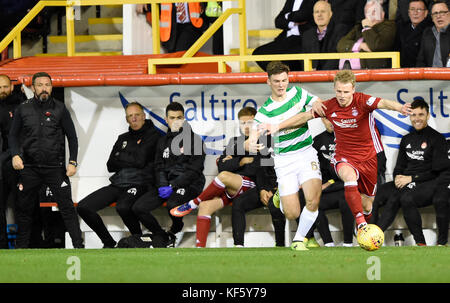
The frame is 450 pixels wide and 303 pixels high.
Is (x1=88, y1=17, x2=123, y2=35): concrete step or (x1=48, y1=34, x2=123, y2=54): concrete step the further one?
(x1=88, y1=17, x2=123, y2=35): concrete step

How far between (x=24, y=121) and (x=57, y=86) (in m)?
0.95

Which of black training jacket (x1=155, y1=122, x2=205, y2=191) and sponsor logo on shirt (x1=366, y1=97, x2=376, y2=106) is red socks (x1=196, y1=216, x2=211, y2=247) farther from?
sponsor logo on shirt (x1=366, y1=97, x2=376, y2=106)

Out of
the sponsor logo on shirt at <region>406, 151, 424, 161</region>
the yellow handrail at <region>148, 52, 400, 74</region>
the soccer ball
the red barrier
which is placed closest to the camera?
the soccer ball

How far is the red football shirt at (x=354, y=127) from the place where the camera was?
773 centimetres

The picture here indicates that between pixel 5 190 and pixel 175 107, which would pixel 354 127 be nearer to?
pixel 175 107

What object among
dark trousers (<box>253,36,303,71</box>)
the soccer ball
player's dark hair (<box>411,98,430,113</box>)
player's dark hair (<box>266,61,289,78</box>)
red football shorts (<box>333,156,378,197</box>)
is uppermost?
dark trousers (<box>253,36,303,71</box>)

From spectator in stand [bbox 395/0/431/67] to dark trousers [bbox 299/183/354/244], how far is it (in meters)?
2.07

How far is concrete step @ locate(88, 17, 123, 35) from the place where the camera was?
13.4 m

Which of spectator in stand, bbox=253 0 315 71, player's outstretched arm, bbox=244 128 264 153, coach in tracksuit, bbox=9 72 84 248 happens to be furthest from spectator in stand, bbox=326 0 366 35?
coach in tracksuit, bbox=9 72 84 248

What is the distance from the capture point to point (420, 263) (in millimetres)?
6793
